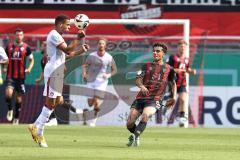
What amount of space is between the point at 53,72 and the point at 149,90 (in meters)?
1.71

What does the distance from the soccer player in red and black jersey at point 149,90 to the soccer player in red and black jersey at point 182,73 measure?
5.95 metres

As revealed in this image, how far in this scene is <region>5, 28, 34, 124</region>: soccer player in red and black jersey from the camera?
69.1 feet

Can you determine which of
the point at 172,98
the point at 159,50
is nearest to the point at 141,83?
the point at 159,50

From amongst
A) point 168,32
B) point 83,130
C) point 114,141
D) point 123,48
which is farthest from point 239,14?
point 114,141

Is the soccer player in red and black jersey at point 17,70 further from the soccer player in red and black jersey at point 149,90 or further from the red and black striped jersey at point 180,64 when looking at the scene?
the soccer player in red and black jersey at point 149,90

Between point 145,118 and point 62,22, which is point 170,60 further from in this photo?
point 62,22

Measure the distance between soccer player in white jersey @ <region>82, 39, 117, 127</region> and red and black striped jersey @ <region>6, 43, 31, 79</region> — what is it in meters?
1.50

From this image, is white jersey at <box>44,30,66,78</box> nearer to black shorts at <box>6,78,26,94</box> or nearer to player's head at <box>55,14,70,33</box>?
player's head at <box>55,14,70,33</box>

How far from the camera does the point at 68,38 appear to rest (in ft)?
76.2

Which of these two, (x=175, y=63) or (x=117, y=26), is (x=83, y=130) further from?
Result: (x=117, y=26)

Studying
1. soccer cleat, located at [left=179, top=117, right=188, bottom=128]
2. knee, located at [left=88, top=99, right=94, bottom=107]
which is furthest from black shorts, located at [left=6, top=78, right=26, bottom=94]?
soccer cleat, located at [left=179, top=117, right=188, bottom=128]

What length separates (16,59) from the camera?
21.5 m

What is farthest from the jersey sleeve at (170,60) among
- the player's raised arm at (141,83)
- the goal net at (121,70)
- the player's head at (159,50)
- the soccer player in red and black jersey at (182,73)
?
the player's head at (159,50)

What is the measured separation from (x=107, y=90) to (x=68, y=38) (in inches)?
82.0
